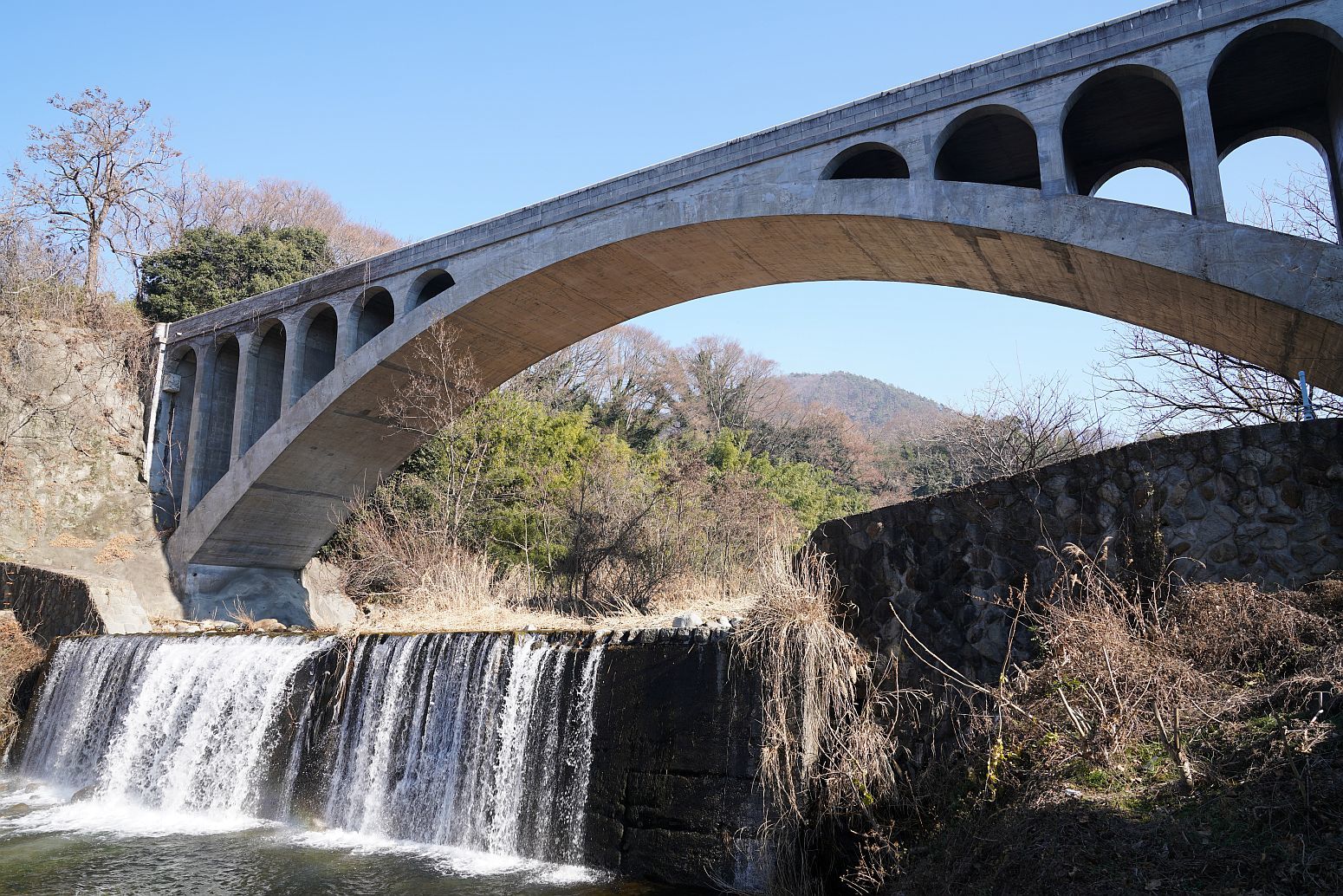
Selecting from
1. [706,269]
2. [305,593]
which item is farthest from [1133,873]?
[305,593]

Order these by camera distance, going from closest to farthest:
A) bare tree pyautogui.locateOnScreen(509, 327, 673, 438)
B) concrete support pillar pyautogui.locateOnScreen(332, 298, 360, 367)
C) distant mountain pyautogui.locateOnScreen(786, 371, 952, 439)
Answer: concrete support pillar pyautogui.locateOnScreen(332, 298, 360, 367) → bare tree pyautogui.locateOnScreen(509, 327, 673, 438) → distant mountain pyautogui.locateOnScreen(786, 371, 952, 439)

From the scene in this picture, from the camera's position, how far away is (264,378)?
17.8 m

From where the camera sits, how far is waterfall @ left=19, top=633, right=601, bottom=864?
673 centimetres

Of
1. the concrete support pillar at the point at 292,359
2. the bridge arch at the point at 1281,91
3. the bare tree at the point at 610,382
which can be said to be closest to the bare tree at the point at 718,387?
the bare tree at the point at 610,382

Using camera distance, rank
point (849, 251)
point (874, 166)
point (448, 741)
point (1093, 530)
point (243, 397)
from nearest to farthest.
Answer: point (1093, 530) < point (448, 741) < point (849, 251) < point (874, 166) < point (243, 397)

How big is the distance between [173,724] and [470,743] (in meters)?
3.68

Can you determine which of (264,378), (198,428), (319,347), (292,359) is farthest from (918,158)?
(198,428)

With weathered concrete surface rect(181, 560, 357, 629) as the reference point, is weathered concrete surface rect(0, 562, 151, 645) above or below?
below

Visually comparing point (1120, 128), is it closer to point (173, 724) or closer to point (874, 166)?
point (874, 166)

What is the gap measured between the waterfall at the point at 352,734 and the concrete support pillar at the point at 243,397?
24.1 ft

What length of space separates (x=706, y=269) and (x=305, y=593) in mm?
10629

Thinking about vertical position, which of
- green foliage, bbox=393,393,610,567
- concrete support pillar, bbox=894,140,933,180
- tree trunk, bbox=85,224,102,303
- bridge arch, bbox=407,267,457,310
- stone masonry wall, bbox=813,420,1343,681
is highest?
tree trunk, bbox=85,224,102,303

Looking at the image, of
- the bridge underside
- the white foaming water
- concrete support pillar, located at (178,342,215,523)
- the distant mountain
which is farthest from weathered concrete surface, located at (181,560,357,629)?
the distant mountain

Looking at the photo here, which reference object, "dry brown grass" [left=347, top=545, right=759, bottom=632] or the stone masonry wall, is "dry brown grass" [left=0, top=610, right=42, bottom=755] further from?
Answer: the stone masonry wall
